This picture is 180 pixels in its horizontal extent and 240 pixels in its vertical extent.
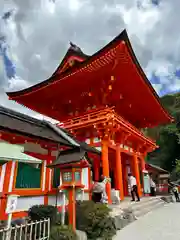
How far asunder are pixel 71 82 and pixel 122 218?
25.6 feet

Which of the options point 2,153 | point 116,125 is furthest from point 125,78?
point 2,153

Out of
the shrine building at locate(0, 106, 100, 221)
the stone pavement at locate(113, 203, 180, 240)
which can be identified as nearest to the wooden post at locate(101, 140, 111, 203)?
the stone pavement at locate(113, 203, 180, 240)

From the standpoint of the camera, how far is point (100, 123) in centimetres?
1126

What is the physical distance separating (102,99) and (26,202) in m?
8.03

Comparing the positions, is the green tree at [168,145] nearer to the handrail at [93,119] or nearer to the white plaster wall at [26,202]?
the handrail at [93,119]

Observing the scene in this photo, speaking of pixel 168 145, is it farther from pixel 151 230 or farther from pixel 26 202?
pixel 26 202

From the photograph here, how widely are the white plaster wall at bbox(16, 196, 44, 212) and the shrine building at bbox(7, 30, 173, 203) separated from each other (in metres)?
3.95

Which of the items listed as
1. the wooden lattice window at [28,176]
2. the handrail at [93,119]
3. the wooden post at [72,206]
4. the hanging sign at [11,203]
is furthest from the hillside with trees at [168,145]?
the hanging sign at [11,203]

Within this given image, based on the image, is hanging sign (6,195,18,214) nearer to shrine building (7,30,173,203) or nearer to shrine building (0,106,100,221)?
shrine building (0,106,100,221)

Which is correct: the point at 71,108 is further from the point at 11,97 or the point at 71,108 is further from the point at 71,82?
the point at 11,97

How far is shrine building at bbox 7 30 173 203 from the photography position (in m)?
10.4

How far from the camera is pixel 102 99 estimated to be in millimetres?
12906

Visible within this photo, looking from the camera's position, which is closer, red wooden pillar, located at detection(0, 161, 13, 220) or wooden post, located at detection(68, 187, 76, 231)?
wooden post, located at detection(68, 187, 76, 231)

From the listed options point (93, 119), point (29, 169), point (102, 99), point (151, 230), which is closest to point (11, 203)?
point (29, 169)
